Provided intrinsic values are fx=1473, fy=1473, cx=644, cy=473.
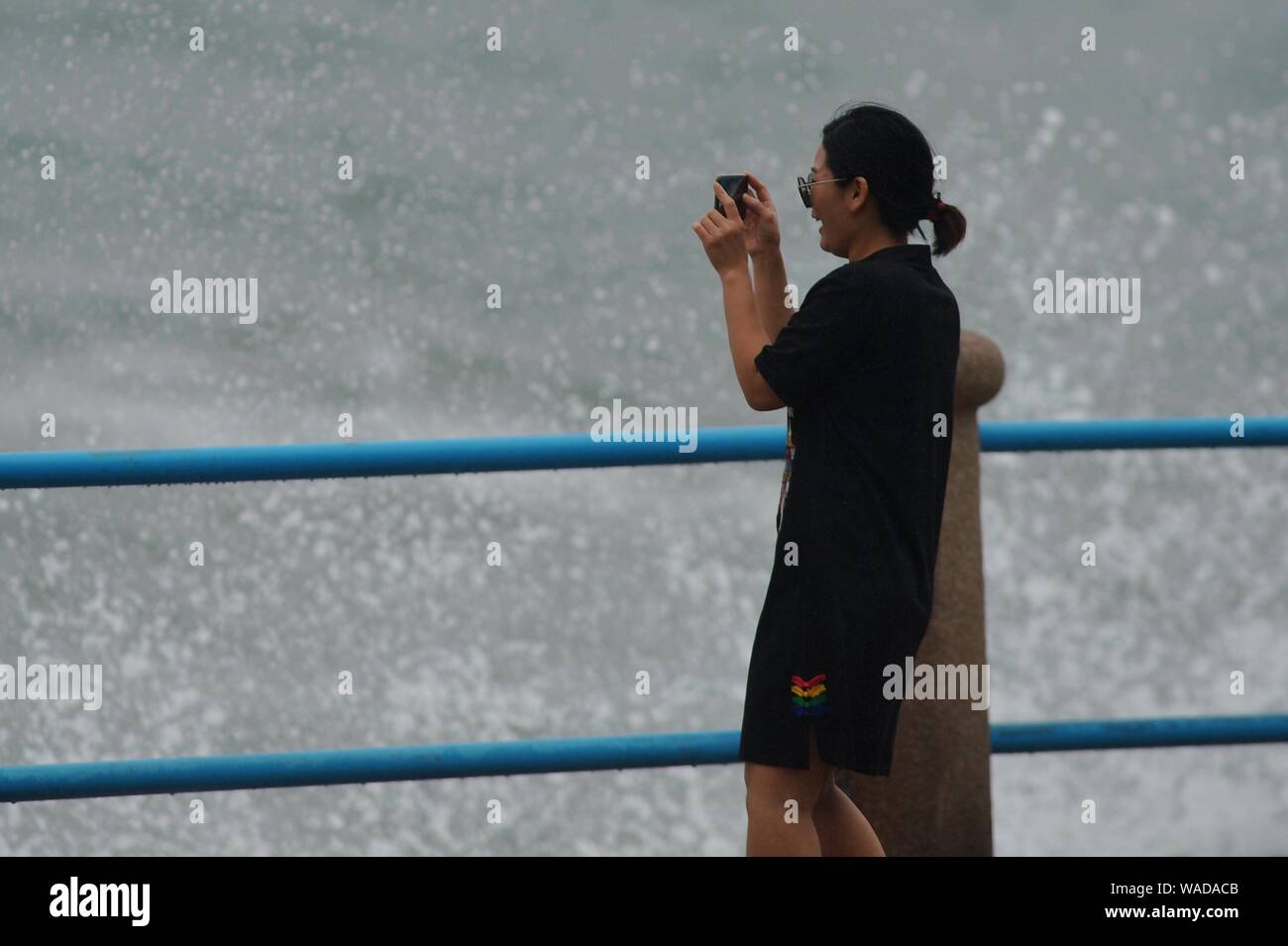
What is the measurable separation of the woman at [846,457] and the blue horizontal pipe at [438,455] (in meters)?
0.39

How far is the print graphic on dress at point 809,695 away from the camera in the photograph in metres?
1.65

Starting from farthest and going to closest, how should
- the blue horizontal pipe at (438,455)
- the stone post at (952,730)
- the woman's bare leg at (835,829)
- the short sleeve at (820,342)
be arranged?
the stone post at (952,730)
the blue horizontal pipe at (438,455)
the woman's bare leg at (835,829)
the short sleeve at (820,342)

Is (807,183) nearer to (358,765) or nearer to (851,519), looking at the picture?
(851,519)

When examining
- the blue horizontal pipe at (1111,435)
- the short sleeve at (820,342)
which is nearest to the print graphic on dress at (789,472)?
the short sleeve at (820,342)

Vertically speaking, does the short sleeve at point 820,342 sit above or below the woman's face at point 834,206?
below

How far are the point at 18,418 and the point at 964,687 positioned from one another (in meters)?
10.4

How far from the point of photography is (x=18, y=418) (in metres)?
11.2

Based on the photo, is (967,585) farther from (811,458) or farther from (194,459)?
(194,459)

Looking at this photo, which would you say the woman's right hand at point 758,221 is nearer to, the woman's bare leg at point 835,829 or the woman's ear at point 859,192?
the woman's ear at point 859,192

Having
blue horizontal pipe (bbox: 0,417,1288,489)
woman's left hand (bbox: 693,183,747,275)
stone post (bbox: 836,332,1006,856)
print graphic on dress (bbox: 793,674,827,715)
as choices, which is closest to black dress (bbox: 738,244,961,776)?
print graphic on dress (bbox: 793,674,827,715)

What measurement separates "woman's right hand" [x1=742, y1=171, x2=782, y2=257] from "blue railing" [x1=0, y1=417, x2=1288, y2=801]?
0.40 meters

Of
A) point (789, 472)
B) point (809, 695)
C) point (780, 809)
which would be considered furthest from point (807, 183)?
point (780, 809)

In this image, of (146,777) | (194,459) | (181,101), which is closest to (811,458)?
(194,459)
